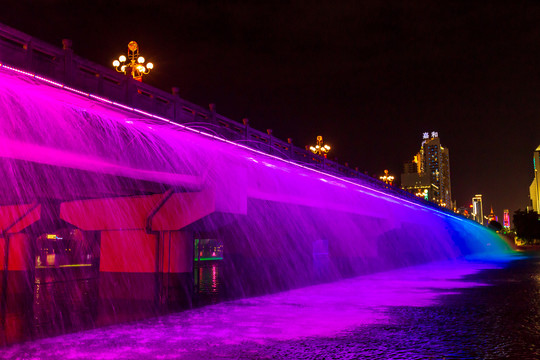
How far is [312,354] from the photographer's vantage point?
9.25 meters

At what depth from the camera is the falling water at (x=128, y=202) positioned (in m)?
14.5

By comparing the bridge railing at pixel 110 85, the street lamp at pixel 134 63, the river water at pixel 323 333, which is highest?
the street lamp at pixel 134 63

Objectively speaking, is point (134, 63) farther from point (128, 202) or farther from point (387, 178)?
point (387, 178)

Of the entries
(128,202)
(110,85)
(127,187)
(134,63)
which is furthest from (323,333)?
(134,63)

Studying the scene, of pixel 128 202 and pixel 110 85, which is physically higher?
pixel 110 85

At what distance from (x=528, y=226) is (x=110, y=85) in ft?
467

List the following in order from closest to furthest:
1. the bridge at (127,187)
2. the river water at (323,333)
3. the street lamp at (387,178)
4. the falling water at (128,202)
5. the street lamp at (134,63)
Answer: the river water at (323,333) → the bridge at (127,187) → the falling water at (128,202) → the street lamp at (134,63) → the street lamp at (387,178)

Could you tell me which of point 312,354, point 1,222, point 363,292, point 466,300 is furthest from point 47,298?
point 466,300

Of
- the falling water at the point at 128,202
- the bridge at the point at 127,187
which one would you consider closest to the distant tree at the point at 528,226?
the falling water at the point at 128,202

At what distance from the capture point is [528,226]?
134375 millimetres

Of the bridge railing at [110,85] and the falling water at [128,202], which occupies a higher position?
the bridge railing at [110,85]

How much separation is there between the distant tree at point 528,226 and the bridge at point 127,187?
11036 cm

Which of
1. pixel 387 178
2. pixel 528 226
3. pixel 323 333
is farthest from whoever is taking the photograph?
pixel 528 226

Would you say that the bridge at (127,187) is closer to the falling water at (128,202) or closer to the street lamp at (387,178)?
the falling water at (128,202)
